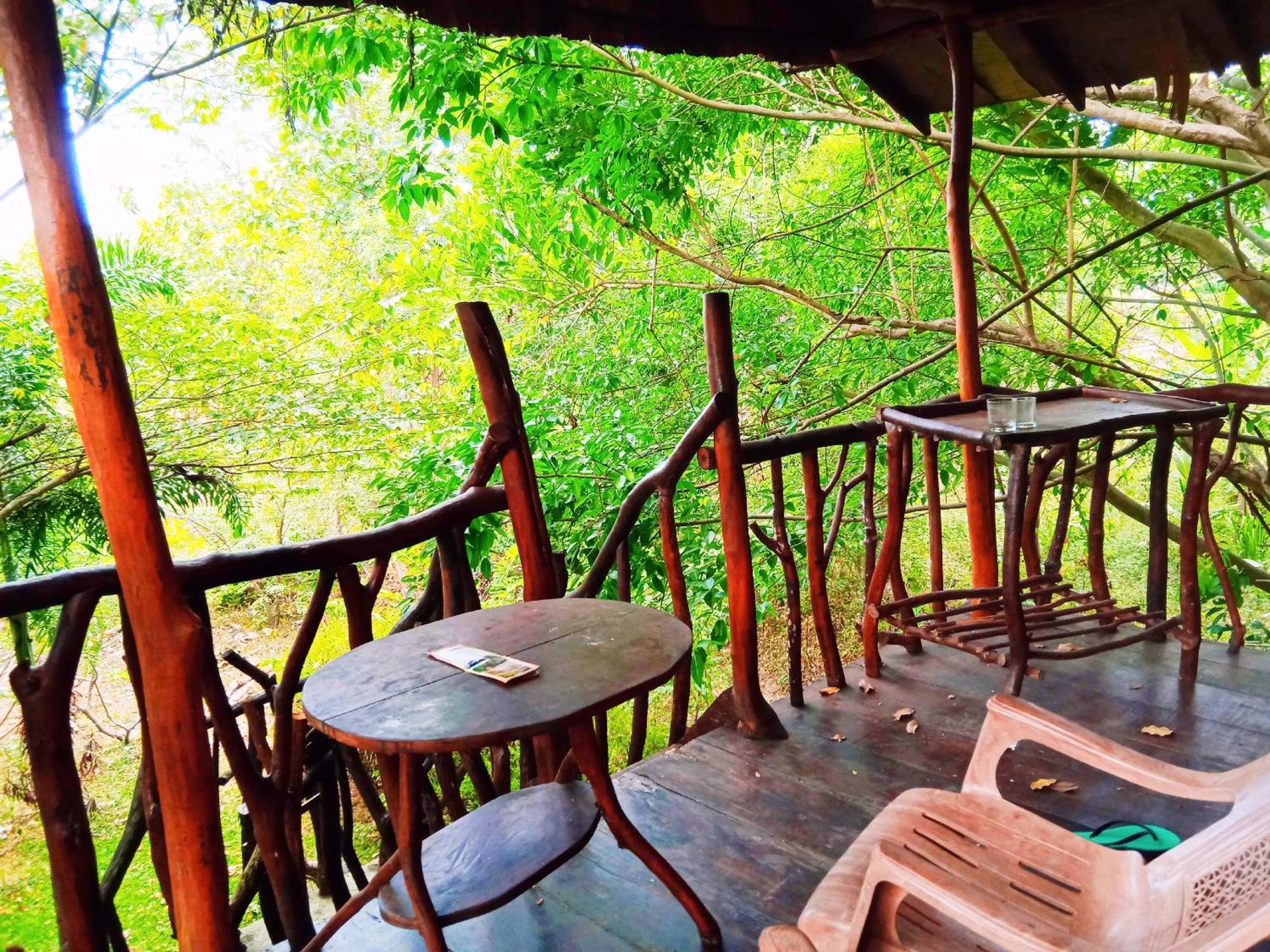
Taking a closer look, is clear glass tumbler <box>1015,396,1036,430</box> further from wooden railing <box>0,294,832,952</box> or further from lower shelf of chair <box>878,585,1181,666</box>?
wooden railing <box>0,294,832,952</box>

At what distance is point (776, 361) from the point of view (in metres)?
5.45

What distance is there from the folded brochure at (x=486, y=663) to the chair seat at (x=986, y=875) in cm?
62

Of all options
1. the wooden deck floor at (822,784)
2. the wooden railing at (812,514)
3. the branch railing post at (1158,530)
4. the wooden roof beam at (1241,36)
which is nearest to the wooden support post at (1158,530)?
the branch railing post at (1158,530)

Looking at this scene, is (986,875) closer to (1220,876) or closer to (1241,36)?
(1220,876)

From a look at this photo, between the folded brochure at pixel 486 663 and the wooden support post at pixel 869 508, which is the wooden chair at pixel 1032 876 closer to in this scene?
the folded brochure at pixel 486 663

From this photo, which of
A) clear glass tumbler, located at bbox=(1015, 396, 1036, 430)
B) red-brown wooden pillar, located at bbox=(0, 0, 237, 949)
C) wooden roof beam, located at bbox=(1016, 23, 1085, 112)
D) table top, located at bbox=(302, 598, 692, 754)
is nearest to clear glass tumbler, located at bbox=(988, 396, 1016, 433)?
clear glass tumbler, located at bbox=(1015, 396, 1036, 430)

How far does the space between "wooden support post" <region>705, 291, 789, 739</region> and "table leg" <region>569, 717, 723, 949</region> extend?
33.1 inches

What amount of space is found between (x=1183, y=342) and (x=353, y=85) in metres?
5.69

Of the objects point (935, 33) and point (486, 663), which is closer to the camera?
point (486, 663)

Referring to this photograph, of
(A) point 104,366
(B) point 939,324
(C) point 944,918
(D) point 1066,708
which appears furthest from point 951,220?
(A) point 104,366

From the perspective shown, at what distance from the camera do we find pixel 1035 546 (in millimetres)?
3240

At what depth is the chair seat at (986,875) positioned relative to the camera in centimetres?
126

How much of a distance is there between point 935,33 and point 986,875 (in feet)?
8.36

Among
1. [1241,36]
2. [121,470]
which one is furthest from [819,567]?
[1241,36]
